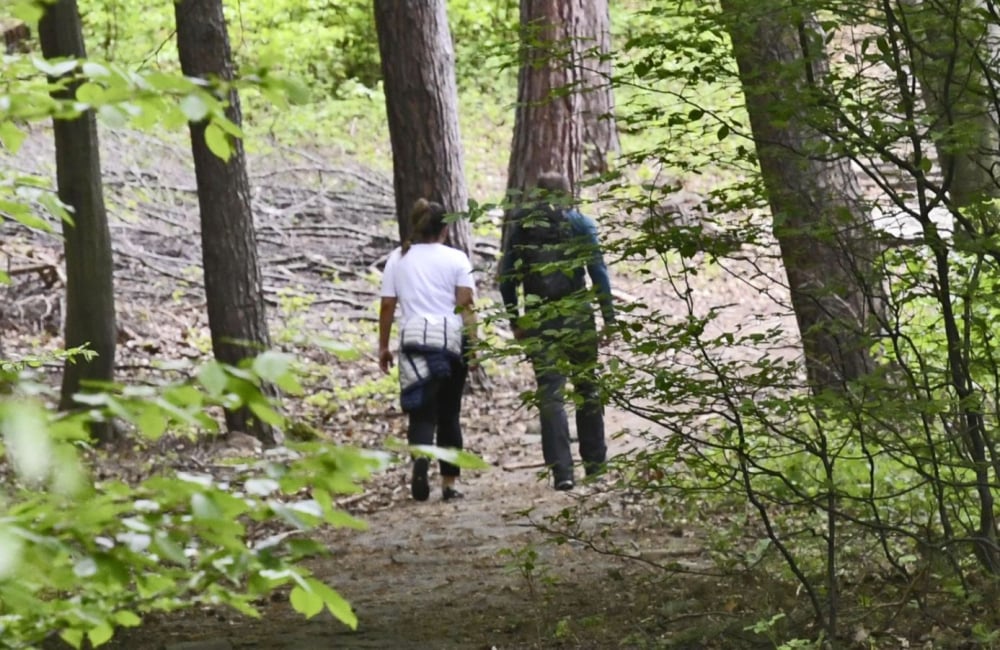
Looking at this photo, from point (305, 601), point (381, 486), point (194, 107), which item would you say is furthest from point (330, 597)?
point (381, 486)

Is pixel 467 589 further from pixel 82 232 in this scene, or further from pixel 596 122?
pixel 596 122

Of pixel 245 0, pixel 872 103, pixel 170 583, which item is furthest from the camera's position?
pixel 245 0

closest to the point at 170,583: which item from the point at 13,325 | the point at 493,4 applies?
the point at 13,325

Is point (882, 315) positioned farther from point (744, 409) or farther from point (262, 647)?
point (262, 647)

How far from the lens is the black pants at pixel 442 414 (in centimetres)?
888

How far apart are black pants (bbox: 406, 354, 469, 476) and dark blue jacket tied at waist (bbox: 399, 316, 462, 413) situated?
0.29 feet

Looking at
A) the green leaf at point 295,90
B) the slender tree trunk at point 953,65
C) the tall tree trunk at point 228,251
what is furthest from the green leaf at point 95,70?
the tall tree trunk at point 228,251

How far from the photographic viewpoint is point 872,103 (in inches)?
186

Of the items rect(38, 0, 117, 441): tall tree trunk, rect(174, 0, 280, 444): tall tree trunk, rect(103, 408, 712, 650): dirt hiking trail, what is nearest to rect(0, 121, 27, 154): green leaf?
rect(103, 408, 712, 650): dirt hiking trail

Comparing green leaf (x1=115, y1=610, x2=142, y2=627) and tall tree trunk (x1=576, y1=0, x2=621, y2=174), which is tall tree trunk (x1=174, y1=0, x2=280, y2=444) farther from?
green leaf (x1=115, y1=610, x2=142, y2=627)

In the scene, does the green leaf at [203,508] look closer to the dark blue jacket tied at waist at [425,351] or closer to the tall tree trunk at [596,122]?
the dark blue jacket tied at waist at [425,351]

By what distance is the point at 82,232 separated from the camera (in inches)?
405

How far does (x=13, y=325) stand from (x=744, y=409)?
389 inches

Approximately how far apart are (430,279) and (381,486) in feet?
6.77
